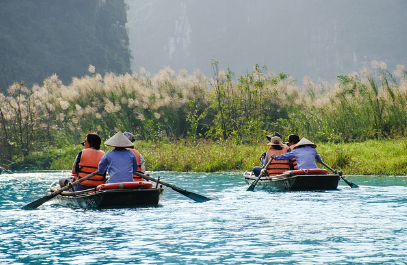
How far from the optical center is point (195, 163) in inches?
909

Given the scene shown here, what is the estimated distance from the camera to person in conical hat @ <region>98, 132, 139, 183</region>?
1322 centimetres

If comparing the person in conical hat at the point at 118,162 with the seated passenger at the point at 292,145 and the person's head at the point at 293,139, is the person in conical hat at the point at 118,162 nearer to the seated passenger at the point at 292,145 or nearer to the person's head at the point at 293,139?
the seated passenger at the point at 292,145

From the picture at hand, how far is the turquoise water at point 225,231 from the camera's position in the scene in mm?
8734

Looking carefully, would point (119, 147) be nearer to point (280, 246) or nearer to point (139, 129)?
→ point (280, 246)

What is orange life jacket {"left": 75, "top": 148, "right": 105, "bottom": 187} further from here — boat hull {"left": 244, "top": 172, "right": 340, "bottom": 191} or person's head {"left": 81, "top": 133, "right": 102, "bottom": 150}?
boat hull {"left": 244, "top": 172, "right": 340, "bottom": 191}

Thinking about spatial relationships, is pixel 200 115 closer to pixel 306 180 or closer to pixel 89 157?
pixel 306 180

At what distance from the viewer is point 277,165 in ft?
55.5

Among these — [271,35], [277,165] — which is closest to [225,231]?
[277,165]

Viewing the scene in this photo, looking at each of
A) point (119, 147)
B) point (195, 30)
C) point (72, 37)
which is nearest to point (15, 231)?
point (119, 147)

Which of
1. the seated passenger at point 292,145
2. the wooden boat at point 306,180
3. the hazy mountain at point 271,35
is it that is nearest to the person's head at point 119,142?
Result: the wooden boat at point 306,180

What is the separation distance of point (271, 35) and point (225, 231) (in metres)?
95.7

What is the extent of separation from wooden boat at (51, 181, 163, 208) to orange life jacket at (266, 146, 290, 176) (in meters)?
4.06

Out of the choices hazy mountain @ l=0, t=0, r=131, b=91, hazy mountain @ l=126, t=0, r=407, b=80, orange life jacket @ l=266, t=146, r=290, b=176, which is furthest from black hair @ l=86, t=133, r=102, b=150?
hazy mountain @ l=126, t=0, r=407, b=80

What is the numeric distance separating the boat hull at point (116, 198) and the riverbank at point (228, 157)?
8.31 m
